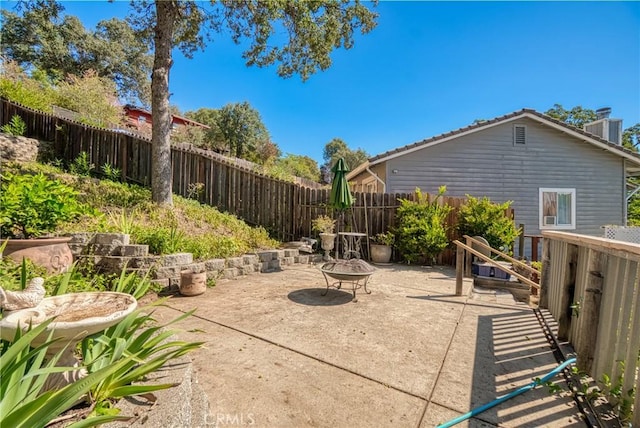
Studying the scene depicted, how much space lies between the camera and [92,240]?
4430 mm

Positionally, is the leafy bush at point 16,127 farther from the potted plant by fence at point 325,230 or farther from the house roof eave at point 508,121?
the house roof eave at point 508,121

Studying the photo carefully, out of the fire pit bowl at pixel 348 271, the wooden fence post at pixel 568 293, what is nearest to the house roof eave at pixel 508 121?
the fire pit bowl at pixel 348 271

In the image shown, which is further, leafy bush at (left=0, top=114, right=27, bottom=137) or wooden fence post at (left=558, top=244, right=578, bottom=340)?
leafy bush at (left=0, top=114, right=27, bottom=137)

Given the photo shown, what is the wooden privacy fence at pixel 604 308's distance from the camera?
1.95m

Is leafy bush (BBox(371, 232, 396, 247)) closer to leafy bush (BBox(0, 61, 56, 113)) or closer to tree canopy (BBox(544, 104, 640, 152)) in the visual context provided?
leafy bush (BBox(0, 61, 56, 113))

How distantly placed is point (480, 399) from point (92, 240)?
5365 millimetres

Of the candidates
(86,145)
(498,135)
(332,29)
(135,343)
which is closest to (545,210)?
(498,135)

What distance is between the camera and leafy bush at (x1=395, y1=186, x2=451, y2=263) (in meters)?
7.48

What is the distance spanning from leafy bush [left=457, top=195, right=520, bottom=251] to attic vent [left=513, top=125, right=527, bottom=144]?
4.48m

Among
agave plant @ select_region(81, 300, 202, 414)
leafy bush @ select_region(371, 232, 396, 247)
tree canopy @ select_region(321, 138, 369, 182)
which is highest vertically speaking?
tree canopy @ select_region(321, 138, 369, 182)

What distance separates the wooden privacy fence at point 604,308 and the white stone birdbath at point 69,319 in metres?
3.13

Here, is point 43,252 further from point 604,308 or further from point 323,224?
point 604,308

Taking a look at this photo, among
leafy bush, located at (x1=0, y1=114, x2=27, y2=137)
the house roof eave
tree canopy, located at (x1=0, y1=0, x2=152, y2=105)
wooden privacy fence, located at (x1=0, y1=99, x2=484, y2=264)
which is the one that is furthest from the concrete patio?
tree canopy, located at (x1=0, y1=0, x2=152, y2=105)
